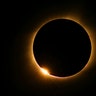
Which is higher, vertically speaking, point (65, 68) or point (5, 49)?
point (5, 49)

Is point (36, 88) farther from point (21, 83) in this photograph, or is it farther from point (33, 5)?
point (33, 5)

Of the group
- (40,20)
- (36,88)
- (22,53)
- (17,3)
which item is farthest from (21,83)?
(17,3)

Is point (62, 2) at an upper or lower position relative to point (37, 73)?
upper

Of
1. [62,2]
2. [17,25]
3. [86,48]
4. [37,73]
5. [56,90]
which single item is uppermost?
[62,2]

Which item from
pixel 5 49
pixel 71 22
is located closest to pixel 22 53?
pixel 5 49

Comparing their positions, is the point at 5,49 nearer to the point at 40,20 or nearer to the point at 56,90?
the point at 40,20

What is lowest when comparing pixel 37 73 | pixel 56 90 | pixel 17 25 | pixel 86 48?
pixel 56 90
